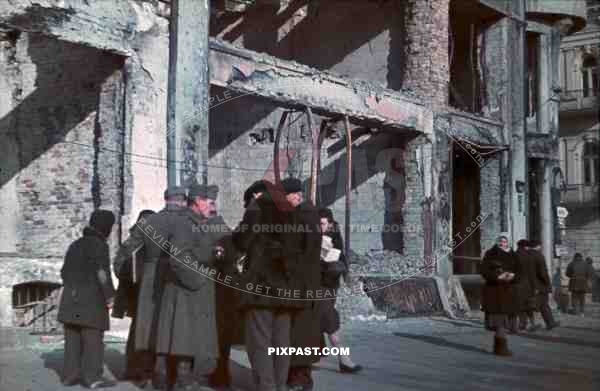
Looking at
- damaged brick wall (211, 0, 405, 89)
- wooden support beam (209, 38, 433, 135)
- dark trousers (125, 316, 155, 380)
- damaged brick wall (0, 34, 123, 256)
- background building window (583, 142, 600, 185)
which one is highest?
damaged brick wall (211, 0, 405, 89)

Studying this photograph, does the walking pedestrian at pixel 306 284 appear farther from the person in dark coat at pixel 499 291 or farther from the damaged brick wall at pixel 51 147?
→ the damaged brick wall at pixel 51 147

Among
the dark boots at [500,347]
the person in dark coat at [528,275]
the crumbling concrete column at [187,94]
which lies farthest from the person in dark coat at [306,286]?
the person in dark coat at [528,275]

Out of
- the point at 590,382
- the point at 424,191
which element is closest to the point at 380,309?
the point at 424,191

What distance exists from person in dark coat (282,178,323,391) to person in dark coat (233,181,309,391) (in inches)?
2.0

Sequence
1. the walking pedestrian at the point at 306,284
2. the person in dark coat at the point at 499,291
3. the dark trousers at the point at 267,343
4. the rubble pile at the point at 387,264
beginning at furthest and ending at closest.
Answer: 1. the rubble pile at the point at 387,264
2. the person in dark coat at the point at 499,291
3. the walking pedestrian at the point at 306,284
4. the dark trousers at the point at 267,343

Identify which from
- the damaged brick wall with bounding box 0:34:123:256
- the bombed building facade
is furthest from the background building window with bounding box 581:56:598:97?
the damaged brick wall with bounding box 0:34:123:256

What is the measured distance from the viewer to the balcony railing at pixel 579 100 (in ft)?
103

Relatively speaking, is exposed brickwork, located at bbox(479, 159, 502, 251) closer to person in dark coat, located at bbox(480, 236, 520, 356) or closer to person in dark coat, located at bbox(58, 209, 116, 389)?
person in dark coat, located at bbox(480, 236, 520, 356)

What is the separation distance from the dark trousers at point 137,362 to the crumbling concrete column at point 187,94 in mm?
3749

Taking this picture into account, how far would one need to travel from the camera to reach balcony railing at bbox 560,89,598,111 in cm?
3153

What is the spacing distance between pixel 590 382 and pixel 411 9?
9.90 meters

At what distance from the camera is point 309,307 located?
6.34 meters

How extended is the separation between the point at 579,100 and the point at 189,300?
94.3ft

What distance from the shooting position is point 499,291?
9312 mm
